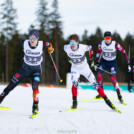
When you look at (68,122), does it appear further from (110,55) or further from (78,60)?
(110,55)

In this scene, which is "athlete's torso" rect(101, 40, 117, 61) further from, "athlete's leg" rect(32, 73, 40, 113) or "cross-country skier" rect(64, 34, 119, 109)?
"athlete's leg" rect(32, 73, 40, 113)

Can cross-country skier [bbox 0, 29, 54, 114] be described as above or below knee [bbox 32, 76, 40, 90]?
above

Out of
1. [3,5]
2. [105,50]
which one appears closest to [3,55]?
[3,5]

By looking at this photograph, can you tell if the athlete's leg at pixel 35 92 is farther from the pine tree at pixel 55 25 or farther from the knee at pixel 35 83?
the pine tree at pixel 55 25

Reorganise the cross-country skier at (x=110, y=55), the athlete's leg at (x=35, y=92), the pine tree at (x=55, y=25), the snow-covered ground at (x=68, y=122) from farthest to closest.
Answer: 1. the pine tree at (x=55, y=25)
2. the cross-country skier at (x=110, y=55)
3. the athlete's leg at (x=35, y=92)
4. the snow-covered ground at (x=68, y=122)

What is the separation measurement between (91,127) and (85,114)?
118 centimetres

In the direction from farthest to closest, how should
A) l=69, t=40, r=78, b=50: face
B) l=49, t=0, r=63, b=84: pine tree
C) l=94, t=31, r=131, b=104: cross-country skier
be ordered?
l=49, t=0, r=63, b=84: pine tree → l=94, t=31, r=131, b=104: cross-country skier → l=69, t=40, r=78, b=50: face

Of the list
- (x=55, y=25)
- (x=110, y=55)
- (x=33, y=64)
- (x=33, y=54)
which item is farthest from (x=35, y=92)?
(x=55, y=25)

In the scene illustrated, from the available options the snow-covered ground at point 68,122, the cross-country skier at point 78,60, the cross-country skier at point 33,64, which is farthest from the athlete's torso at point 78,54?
the snow-covered ground at point 68,122

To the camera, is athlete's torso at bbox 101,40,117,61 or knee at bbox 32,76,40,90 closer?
knee at bbox 32,76,40,90

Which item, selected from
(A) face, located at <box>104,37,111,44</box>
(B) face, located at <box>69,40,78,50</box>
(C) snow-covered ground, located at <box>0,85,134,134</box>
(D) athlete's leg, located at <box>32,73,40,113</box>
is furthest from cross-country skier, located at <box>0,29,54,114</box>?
(A) face, located at <box>104,37,111,44</box>

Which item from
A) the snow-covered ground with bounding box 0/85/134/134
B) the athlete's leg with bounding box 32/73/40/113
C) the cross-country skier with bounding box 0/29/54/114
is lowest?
the snow-covered ground with bounding box 0/85/134/134

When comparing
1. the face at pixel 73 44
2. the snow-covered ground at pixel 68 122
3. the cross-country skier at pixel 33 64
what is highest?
A: the face at pixel 73 44

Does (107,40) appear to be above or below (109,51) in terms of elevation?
above
